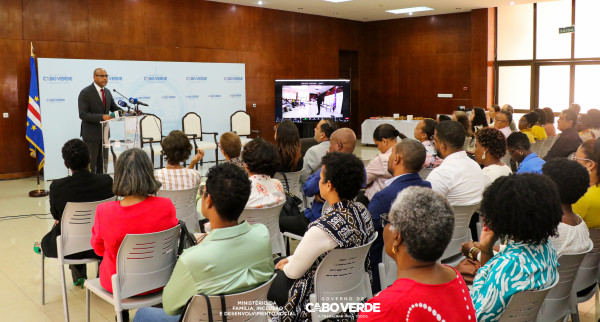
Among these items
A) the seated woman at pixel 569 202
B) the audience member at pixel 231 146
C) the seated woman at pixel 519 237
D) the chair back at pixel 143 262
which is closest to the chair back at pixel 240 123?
the audience member at pixel 231 146

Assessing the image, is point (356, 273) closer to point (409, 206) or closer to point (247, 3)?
point (409, 206)

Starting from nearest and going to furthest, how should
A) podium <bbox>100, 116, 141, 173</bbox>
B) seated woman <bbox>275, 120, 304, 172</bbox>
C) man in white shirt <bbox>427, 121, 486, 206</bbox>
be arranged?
man in white shirt <bbox>427, 121, 486, 206</bbox>
seated woman <bbox>275, 120, 304, 172</bbox>
podium <bbox>100, 116, 141, 173</bbox>

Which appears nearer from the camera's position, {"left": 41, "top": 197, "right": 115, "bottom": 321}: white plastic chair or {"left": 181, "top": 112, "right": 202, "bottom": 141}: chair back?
{"left": 41, "top": 197, "right": 115, "bottom": 321}: white plastic chair

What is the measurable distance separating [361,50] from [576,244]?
604 inches

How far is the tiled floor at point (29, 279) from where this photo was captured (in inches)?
168

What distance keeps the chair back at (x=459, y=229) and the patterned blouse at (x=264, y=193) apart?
51.3 inches

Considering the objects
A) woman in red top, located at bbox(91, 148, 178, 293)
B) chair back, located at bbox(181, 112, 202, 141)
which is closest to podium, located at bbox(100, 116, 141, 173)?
chair back, located at bbox(181, 112, 202, 141)

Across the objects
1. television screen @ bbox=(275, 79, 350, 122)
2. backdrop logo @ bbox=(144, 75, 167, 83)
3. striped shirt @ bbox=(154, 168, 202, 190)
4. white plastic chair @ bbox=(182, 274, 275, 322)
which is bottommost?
white plastic chair @ bbox=(182, 274, 275, 322)

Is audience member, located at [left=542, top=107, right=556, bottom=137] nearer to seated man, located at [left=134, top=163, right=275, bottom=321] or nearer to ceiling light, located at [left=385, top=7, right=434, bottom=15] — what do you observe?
ceiling light, located at [left=385, top=7, right=434, bottom=15]

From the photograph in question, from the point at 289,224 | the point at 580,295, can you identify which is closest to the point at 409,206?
the point at 580,295

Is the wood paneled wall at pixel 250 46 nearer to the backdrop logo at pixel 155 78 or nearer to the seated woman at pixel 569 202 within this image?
the backdrop logo at pixel 155 78

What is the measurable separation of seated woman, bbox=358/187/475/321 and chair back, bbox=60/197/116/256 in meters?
2.67

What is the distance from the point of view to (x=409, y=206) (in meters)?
1.90

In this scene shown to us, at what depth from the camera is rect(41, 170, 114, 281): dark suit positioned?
4.16m
